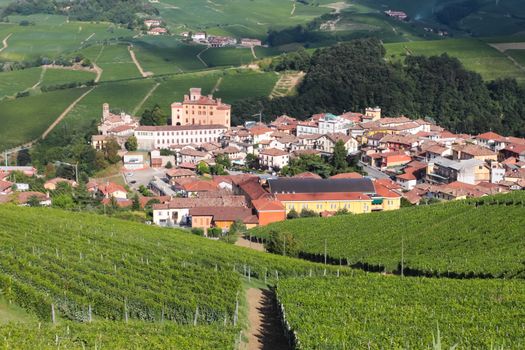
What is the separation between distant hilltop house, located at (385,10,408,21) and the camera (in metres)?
134

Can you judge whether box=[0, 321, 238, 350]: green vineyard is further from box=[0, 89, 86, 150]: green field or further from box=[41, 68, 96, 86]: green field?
box=[41, 68, 96, 86]: green field

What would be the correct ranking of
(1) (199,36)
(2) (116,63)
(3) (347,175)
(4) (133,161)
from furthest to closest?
(1) (199,36) → (2) (116,63) → (4) (133,161) → (3) (347,175)

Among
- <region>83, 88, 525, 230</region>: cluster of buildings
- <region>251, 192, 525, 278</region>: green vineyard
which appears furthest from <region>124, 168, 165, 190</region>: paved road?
<region>251, 192, 525, 278</region>: green vineyard

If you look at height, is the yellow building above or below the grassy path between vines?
below

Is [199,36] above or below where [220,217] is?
above

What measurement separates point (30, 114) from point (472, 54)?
47249mm

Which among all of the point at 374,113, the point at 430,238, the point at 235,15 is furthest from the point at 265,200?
the point at 235,15

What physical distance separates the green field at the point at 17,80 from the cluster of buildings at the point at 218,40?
25380 mm

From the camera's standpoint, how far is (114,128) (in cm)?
6356

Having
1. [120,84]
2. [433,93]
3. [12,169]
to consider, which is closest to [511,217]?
[12,169]

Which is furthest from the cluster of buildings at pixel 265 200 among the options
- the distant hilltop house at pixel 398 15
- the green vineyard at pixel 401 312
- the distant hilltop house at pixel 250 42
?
the distant hilltop house at pixel 398 15

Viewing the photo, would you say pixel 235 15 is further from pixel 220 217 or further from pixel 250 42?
pixel 220 217

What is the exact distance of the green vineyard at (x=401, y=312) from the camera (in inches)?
738

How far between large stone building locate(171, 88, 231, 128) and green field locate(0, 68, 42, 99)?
20332 millimetres
